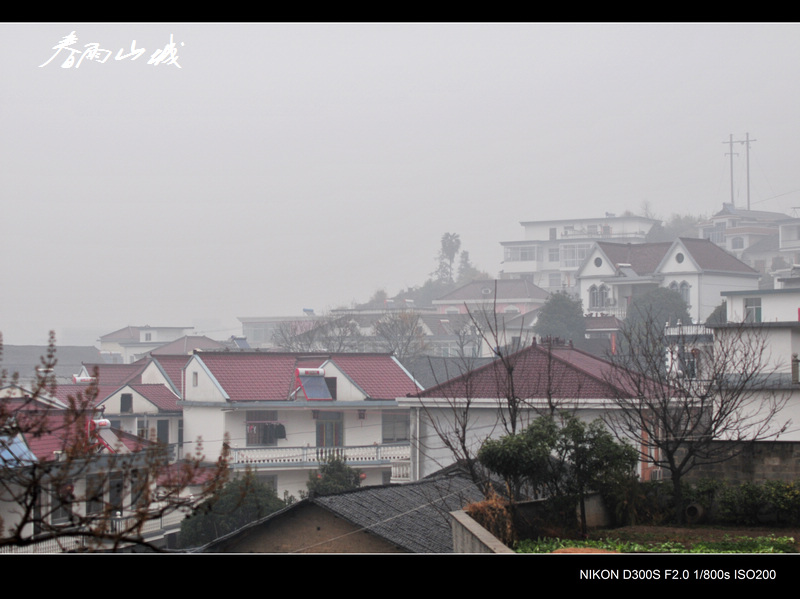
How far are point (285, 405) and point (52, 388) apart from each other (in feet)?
67.9

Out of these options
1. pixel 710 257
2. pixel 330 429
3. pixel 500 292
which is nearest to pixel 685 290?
pixel 710 257

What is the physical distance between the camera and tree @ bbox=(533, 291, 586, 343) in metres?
42.4

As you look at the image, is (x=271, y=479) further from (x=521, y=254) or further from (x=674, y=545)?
(x=521, y=254)

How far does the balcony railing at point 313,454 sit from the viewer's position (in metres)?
24.2

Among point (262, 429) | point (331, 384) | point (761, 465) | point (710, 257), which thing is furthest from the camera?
point (710, 257)

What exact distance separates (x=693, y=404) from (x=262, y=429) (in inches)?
580

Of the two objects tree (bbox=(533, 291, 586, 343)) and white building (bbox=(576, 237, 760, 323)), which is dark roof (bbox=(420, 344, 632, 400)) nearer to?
tree (bbox=(533, 291, 586, 343))

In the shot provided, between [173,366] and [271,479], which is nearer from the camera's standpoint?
[271,479]

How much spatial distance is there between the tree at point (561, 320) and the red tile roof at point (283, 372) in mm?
15025

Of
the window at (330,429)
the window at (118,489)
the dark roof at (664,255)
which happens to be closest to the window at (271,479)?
the window at (330,429)

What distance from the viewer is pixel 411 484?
13266 mm

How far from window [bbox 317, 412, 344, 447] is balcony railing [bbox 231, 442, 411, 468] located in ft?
3.70

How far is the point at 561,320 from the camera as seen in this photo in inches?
1686

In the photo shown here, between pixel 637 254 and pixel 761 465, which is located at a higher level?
pixel 637 254
